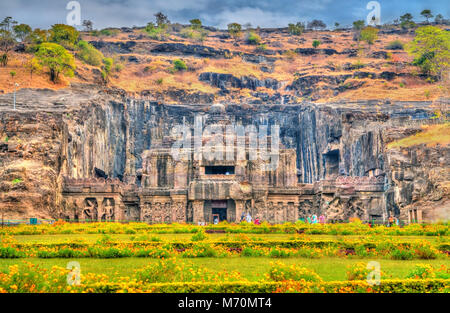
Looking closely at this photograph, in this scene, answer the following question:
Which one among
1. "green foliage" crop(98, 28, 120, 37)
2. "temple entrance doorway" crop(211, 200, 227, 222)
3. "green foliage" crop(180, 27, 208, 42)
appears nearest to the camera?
"temple entrance doorway" crop(211, 200, 227, 222)

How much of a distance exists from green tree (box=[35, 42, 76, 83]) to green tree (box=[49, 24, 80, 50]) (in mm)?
17535

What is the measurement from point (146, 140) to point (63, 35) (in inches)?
987

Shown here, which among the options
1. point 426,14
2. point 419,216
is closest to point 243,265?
point 419,216

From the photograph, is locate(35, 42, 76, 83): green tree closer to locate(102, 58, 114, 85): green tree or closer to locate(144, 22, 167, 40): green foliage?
Result: locate(102, 58, 114, 85): green tree

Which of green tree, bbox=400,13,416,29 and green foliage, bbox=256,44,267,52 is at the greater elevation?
green tree, bbox=400,13,416,29

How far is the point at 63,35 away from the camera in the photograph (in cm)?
8631

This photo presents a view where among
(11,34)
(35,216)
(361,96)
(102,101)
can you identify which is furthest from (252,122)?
(35,216)

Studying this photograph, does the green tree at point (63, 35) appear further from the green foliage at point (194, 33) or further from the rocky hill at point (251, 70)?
the green foliage at point (194, 33)

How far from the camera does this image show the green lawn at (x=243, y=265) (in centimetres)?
1272

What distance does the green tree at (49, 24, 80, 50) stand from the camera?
85.8 metres

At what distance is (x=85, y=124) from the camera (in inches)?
2160

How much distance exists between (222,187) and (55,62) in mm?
39446

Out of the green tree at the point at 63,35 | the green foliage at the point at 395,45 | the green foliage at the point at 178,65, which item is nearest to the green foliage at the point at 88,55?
the green tree at the point at 63,35

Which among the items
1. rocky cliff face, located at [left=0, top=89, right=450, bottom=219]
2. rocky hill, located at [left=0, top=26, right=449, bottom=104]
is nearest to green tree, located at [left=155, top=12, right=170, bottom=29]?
rocky hill, located at [left=0, top=26, right=449, bottom=104]
